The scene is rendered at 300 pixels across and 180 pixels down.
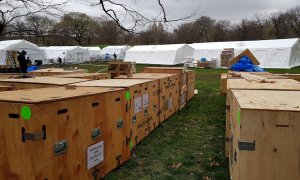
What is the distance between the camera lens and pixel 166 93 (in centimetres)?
856

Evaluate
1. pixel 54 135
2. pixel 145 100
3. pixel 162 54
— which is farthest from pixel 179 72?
pixel 162 54

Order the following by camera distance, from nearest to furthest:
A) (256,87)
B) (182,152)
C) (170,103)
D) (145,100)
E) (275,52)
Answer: (256,87) → (182,152) → (145,100) → (170,103) → (275,52)

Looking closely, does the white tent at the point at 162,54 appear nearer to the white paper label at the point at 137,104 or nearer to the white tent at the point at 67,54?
the white tent at the point at 67,54

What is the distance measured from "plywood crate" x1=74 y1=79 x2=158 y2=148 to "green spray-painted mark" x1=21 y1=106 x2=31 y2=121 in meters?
2.33

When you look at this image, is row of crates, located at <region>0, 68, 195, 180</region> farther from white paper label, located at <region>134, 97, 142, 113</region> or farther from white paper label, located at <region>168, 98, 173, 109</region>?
white paper label, located at <region>168, 98, 173, 109</region>

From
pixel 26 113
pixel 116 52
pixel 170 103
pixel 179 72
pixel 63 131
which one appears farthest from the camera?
pixel 116 52

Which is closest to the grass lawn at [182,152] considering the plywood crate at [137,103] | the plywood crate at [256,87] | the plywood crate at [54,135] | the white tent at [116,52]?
the plywood crate at [137,103]

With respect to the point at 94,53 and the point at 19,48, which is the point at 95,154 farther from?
the point at 94,53

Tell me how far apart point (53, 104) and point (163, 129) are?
461cm

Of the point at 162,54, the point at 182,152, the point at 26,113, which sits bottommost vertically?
the point at 182,152

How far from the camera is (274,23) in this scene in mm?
59844

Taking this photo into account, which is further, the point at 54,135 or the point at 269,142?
the point at 54,135

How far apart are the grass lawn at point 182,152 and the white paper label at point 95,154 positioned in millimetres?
431

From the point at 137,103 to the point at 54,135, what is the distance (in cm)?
300
